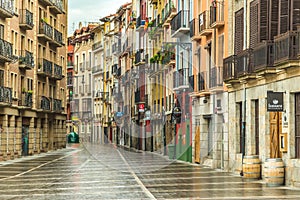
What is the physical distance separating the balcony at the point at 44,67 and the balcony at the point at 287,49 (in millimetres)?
40656

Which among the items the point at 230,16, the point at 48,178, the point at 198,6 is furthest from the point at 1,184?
the point at 198,6

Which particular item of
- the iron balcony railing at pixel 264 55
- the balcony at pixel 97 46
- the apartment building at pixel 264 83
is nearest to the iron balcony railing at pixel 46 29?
the apartment building at pixel 264 83

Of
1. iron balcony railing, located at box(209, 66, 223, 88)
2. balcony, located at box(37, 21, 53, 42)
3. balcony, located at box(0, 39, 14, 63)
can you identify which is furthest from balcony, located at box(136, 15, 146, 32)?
iron balcony railing, located at box(209, 66, 223, 88)

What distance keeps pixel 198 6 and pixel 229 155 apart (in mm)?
12145

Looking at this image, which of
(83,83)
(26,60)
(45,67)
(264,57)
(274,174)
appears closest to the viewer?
(274,174)

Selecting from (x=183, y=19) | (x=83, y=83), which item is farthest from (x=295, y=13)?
(x=83, y=83)

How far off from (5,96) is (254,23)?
2451 centimetres

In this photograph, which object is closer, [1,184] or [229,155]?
[1,184]

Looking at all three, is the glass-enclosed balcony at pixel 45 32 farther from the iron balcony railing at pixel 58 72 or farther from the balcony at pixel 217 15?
the balcony at pixel 217 15

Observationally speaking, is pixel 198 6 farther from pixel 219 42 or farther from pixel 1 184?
pixel 1 184

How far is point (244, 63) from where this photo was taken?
32.7m

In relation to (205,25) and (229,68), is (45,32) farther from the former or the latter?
(229,68)

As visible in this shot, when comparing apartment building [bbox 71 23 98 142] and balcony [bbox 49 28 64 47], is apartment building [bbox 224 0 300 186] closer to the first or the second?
balcony [bbox 49 28 64 47]

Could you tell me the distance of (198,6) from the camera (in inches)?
1785
